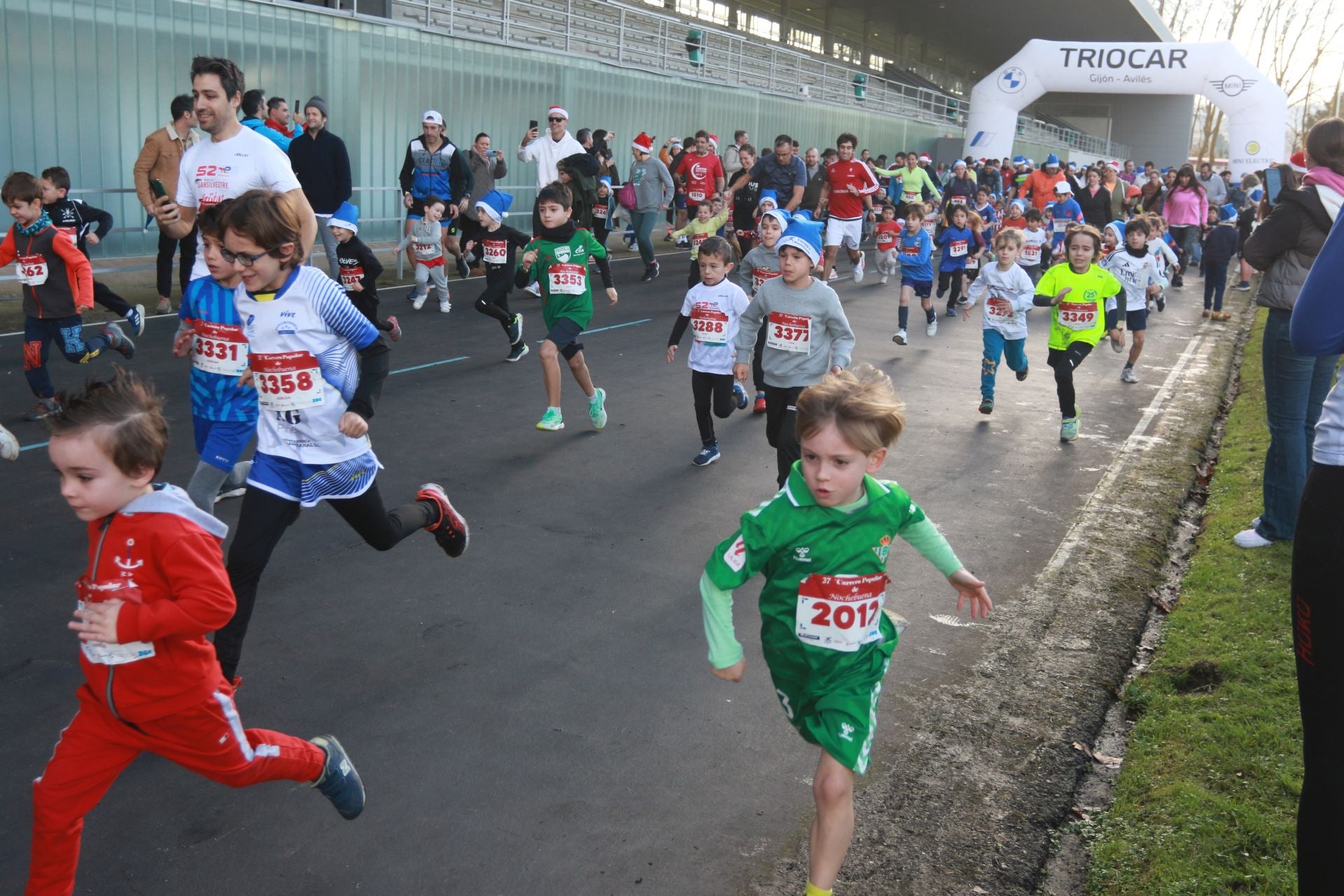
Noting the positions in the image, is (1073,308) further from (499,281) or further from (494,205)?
(494,205)

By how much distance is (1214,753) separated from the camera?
405 centimetres

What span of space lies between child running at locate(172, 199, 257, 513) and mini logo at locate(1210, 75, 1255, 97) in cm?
4348

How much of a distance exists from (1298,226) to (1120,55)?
4208 cm

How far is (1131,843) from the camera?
3.54 m

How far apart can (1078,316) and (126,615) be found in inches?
320

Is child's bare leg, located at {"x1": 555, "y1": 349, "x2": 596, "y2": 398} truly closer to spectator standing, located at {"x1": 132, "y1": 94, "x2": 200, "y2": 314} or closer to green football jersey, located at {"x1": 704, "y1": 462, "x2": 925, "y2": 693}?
spectator standing, located at {"x1": 132, "y1": 94, "x2": 200, "y2": 314}

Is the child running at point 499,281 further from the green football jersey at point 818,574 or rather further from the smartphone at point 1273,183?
the green football jersey at point 818,574

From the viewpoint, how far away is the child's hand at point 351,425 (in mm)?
4148

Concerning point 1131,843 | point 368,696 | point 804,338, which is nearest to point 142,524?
point 368,696

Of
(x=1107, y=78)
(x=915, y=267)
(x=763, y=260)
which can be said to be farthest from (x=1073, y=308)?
(x=1107, y=78)

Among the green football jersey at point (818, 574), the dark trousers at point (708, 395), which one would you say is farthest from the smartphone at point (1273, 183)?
the green football jersey at point (818, 574)

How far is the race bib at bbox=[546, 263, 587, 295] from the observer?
Result: 338 inches

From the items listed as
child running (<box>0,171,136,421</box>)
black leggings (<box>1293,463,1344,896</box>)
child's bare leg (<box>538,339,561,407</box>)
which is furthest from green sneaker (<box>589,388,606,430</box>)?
black leggings (<box>1293,463,1344,896</box>)

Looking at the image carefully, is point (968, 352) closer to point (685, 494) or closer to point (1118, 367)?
point (1118, 367)
